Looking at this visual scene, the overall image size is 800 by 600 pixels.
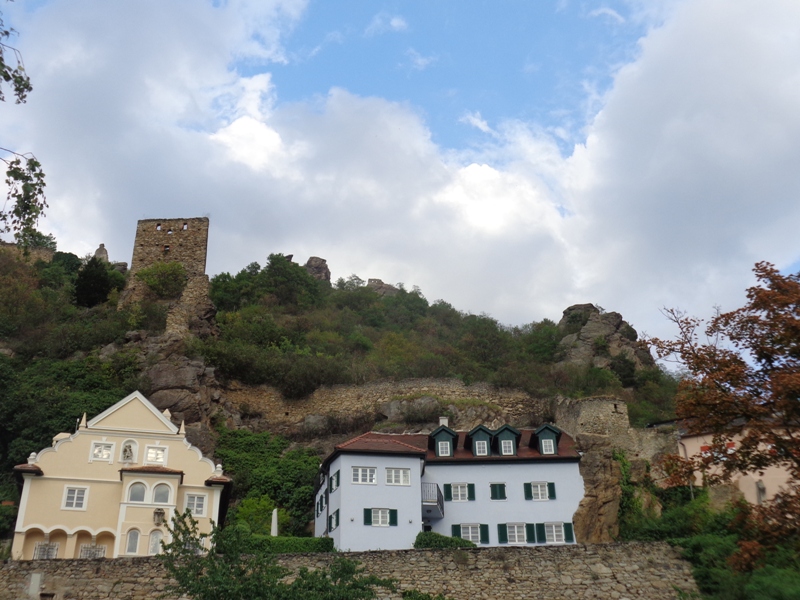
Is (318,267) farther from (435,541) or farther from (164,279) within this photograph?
(435,541)

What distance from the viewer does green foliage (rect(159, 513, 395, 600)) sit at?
58.4 ft

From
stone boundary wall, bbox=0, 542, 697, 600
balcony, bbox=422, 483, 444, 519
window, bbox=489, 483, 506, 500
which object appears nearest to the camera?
stone boundary wall, bbox=0, 542, 697, 600

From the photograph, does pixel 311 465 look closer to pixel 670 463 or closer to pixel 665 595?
pixel 665 595

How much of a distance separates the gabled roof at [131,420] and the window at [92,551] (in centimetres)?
448

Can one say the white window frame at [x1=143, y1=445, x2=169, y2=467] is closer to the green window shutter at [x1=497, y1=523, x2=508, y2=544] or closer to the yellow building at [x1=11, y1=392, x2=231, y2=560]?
the yellow building at [x1=11, y1=392, x2=231, y2=560]

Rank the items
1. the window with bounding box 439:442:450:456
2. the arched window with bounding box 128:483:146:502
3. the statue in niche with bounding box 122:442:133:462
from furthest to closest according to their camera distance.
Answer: the window with bounding box 439:442:450:456
the statue in niche with bounding box 122:442:133:462
the arched window with bounding box 128:483:146:502

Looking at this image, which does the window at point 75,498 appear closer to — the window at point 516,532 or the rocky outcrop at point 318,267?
the window at point 516,532

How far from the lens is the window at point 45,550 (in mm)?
28141

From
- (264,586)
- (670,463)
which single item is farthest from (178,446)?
(670,463)

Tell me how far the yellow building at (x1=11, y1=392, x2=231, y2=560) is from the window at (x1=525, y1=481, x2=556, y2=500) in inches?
466

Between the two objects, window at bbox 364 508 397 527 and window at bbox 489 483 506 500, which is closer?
window at bbox 364 508 397 527

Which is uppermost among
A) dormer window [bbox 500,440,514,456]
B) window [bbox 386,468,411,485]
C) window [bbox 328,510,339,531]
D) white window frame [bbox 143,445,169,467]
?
dormer window [bbox 500,440,514,456]

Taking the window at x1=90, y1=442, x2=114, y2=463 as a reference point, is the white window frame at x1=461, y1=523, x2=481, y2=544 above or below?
below

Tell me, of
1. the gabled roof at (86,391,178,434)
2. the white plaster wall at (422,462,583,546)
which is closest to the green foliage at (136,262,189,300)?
the gabled roof at (86,391,178,434)
